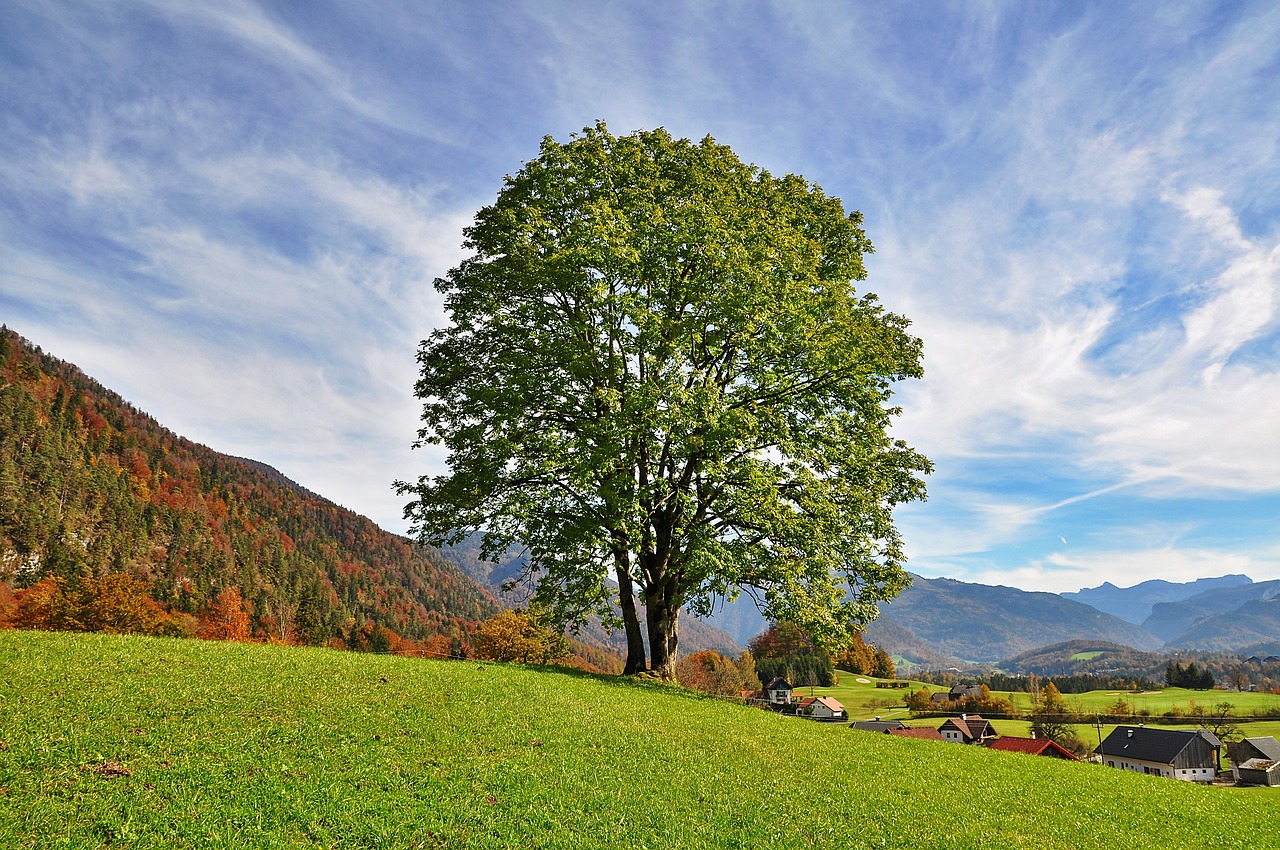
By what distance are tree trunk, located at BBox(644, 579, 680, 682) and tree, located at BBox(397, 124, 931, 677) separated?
0.28 ft

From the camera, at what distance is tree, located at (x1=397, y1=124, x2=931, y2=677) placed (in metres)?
19.9

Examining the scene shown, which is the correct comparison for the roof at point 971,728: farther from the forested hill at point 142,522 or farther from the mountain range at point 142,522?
the mountain range at point 142,522

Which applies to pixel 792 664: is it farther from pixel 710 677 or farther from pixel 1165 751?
pixel 1165 751

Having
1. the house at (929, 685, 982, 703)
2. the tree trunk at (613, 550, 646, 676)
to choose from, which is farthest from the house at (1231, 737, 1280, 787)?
the tree trunk at (613, 550, 646, 676)

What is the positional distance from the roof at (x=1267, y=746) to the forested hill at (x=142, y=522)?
122950mm

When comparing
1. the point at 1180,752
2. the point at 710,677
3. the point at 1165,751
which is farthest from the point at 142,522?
the point at 1180,752

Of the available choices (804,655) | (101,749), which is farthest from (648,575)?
(804,655)

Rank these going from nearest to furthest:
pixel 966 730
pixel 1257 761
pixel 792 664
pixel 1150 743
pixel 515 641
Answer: pixel 515 641 → pixel 1150 743 → pixel 1257 761 → pixel 966 730 → pixel 792 664

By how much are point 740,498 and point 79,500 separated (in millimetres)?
182047

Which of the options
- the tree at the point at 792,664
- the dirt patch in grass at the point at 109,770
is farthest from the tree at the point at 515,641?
the tree at the point at 792,664

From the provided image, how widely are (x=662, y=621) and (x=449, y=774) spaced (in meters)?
13.5

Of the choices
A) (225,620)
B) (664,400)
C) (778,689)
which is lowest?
(778,689)

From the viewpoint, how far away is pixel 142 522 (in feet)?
481

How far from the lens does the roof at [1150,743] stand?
74.9 m
